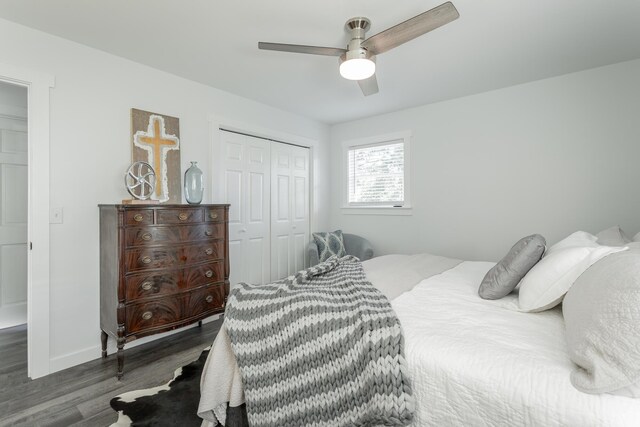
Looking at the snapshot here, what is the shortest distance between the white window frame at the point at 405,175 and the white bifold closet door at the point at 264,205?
0.57m

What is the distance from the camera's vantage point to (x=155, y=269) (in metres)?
2.32

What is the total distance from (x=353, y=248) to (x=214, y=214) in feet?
6.56

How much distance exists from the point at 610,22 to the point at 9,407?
467 centimetres

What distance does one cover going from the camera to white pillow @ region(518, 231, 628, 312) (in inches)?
52.0

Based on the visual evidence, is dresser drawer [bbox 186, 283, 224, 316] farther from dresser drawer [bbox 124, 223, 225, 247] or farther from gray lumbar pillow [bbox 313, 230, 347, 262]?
gray lumbar pillow [bbox 313, 230, 347, 262]

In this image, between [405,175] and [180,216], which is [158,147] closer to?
[180,216]

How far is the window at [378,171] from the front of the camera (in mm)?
4009

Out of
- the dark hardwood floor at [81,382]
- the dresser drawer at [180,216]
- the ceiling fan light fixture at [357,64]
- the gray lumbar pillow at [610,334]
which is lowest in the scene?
the dark hardwood floor at [81,382]

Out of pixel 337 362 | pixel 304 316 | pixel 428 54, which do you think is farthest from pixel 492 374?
pixel 428 54

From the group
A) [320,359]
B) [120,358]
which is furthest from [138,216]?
[320,359]

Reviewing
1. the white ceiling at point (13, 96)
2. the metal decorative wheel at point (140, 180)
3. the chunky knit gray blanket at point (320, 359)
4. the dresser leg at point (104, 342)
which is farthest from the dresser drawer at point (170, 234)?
the white ceiling at point (13, 96)

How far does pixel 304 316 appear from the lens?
51.2 inches

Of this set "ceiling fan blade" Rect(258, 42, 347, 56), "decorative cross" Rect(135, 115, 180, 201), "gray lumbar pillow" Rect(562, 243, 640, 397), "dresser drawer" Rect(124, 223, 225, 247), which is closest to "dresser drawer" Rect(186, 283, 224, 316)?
"dresser drawer" Rect(124, 223, 225, 247)

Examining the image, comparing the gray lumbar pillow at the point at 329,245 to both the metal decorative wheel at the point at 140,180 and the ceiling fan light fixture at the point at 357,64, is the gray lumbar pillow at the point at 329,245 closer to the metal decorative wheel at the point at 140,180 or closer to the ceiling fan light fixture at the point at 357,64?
the metal decorative wheel at the point at 140,180
